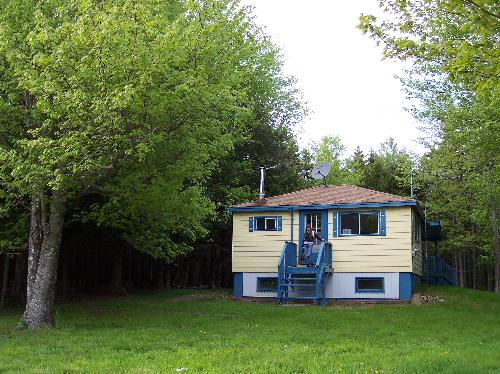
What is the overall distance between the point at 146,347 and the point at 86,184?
4.58 m

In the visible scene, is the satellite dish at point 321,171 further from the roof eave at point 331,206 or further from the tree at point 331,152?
the tree at point 331,152

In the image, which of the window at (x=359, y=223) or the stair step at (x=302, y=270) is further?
the window at (x=359, y=223)

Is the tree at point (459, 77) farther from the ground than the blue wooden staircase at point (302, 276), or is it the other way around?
the tree at point (459, 77)

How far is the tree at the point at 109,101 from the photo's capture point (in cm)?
1127

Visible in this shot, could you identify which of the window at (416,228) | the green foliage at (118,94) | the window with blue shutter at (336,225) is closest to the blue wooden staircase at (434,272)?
the window at (416,228)

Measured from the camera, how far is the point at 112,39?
1125cm

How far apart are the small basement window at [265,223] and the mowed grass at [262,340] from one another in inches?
155

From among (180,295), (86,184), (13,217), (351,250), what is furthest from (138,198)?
(180,295)

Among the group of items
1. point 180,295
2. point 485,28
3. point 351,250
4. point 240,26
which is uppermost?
point 240,26

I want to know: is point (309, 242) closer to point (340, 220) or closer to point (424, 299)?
point (340, 220)

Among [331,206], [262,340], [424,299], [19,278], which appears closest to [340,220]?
[331,206]

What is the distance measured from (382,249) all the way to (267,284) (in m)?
4.77

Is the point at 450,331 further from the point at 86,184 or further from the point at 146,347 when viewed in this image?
the point at 86,184

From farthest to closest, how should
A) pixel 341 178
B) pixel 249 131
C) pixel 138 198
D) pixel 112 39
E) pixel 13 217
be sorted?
pixel 341 178, pixel 249 131, pixel 13 217, pixel 138 198, pixel 112 39
